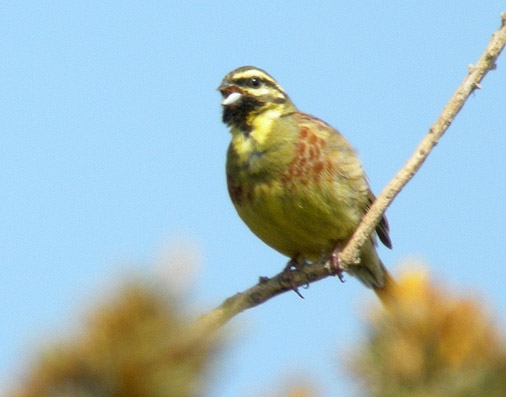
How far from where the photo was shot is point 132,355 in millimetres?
1234

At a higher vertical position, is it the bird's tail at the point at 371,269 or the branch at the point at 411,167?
the branch at the point at 411,167

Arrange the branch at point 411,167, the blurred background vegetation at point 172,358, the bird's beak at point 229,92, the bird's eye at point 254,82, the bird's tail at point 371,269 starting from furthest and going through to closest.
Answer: the bird's tail at point 371,269, the bird's eye at point 254,82, the bird's beak at point 229,92, the branch at point 411,167, the blurred background vegetation at point 172,358

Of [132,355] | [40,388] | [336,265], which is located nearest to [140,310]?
[132,355]

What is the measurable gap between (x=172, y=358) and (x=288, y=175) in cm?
471

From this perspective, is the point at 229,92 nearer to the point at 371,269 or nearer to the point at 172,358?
the point at 371,269

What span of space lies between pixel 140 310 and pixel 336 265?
4.27 metres

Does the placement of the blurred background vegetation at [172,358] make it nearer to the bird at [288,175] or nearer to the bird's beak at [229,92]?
the bird at [288,175]

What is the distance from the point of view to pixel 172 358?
1.27 metres

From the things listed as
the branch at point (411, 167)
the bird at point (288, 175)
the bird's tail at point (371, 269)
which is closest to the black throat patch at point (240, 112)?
the bird at point (288, 175)

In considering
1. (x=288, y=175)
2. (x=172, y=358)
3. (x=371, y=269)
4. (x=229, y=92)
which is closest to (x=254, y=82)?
(x=229, y=92)

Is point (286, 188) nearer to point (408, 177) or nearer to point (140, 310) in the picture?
point (408, 177)

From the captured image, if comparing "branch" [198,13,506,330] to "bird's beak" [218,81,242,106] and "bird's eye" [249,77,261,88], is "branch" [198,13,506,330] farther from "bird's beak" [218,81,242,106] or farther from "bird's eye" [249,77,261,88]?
"bird's eye" [249,77,261,88]

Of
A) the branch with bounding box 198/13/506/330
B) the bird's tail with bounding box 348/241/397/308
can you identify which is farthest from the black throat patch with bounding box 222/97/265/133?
the branch with bounding box 198/13/506/330

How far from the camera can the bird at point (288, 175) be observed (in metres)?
5.91
